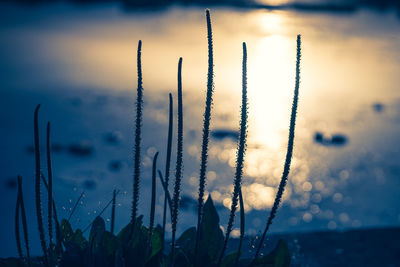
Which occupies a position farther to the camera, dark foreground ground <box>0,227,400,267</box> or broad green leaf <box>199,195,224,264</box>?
dark foreground ground <box>0,227,400,267</box>

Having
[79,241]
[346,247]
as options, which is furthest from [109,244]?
[346,247]

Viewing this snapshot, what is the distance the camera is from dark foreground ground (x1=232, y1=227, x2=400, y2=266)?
4.81ft

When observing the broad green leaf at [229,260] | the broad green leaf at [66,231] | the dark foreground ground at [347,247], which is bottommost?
the dark foreground ground at [347,247]

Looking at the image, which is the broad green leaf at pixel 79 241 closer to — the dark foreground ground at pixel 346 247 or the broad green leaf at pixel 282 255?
the broad green leaf at pixel 282 255

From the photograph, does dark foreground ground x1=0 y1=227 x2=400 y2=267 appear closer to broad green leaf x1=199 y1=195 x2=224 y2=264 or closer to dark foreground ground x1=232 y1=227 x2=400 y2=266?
dark foreground ground x1=232 y1=227 x2=400 y2=266

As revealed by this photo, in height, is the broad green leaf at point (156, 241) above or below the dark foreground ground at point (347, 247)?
above

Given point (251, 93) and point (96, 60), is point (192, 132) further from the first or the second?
point (96, 60)

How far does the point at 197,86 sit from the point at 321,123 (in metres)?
1.02

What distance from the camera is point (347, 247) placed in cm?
156

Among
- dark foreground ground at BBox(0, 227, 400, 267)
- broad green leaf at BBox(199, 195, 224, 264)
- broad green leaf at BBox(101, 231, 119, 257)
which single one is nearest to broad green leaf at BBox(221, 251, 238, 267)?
broad green leaf at BBox(199, 195, 224, 264)

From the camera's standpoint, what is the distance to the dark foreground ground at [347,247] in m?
1.47

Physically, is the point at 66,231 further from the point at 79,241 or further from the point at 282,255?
the point at 282,255

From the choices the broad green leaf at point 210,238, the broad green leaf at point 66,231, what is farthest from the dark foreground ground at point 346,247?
the broad green leaf at point 66,231

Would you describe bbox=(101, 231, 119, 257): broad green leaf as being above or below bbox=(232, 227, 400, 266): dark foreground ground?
above
